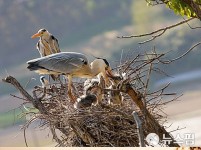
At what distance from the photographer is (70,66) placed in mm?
2131

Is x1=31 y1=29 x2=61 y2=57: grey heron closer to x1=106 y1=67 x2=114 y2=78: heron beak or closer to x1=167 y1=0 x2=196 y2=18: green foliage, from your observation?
x1=106 y1=67 x2=114 y2=78: heron beak

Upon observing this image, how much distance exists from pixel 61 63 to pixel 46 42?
418 mm

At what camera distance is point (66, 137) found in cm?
208

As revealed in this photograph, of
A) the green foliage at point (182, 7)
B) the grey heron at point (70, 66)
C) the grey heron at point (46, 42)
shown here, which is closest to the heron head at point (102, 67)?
the grey heron at point (70, 66)

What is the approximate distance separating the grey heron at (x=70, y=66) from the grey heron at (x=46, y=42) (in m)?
0.33

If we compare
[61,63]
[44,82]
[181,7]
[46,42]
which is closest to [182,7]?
[181,7]

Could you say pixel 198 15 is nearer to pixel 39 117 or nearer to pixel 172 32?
pixel 39 117

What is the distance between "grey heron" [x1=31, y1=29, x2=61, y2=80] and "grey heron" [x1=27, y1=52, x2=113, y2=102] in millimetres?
329

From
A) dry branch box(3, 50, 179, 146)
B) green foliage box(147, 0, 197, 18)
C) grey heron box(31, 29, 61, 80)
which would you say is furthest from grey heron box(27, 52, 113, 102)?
green foliage box(147, 0, 197, 18)

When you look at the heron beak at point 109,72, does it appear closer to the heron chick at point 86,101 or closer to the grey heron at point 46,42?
the heron chick at point 86,101

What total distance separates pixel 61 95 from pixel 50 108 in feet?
0.30

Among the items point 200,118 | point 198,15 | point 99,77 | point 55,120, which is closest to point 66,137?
point 55,120

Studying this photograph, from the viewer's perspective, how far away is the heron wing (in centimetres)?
208

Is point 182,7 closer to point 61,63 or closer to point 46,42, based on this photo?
point 61,63
